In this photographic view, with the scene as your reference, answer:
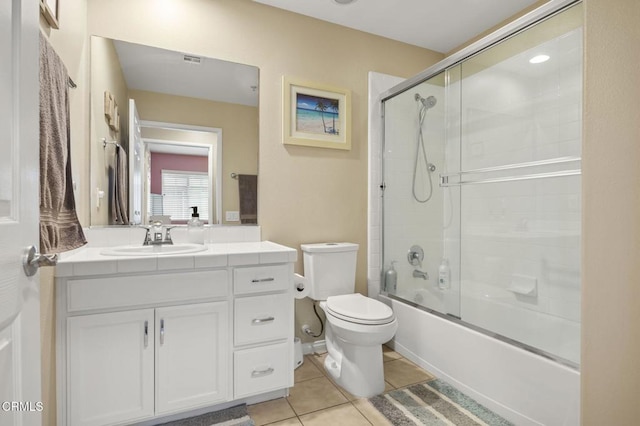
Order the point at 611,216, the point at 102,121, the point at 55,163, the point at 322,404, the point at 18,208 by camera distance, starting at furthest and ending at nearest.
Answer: the point at 102,121, the point at 322,404, the point at 55,163, the point at 611,216, the point at 18,208

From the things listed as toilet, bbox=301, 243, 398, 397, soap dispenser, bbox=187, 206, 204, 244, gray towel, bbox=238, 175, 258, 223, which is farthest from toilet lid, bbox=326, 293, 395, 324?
soap dispenser, bbox=187, 206, 204, 244

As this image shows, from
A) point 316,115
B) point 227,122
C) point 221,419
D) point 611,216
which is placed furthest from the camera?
point 316,115

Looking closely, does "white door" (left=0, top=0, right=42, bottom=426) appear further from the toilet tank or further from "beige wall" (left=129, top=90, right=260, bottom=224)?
the toilet tank

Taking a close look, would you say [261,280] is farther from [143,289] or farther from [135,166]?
[135,166]

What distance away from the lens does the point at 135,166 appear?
203cm

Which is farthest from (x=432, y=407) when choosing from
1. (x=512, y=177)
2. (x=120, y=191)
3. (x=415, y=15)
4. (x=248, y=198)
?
(x=415, y=15)

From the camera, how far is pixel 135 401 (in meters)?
1.50

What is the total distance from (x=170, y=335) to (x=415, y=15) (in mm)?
2606

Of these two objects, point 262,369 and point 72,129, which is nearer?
point 72,129

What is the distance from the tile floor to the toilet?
82 millimetres

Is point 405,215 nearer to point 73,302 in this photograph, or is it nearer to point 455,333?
point 455,333

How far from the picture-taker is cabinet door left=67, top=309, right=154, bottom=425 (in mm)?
1406

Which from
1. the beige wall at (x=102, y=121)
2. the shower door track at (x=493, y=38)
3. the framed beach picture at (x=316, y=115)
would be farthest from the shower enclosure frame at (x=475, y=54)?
the beige wall at (x=102, y=121)

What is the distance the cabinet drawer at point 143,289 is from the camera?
55.6 inches
